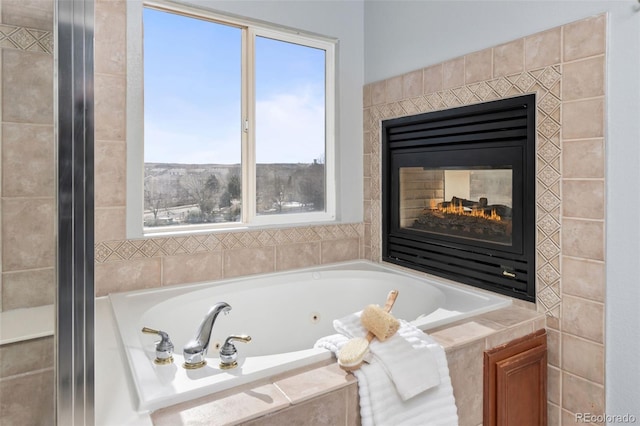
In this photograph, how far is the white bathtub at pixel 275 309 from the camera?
126 centimetres

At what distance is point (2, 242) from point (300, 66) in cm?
228

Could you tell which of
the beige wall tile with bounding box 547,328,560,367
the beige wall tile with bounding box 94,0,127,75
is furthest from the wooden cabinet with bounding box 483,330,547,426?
the beige wall tile with bounding box 94,0,127,75

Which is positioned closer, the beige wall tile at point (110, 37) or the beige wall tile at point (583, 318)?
the beige wall tile at point (583, 318)

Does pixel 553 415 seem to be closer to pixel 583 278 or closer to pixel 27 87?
pixel 583 278

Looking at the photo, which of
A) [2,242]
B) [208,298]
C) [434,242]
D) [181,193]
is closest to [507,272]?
[434,242]

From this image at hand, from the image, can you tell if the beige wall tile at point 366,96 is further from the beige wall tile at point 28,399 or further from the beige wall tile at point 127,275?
the beige wall tile at point 28,399

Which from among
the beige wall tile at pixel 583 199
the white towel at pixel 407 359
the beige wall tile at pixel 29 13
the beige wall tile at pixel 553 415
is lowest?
the beige wall tile at pixel 553 415

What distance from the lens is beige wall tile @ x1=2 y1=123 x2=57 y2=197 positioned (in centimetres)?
71

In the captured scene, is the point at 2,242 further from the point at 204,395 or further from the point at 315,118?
the point at 315,118

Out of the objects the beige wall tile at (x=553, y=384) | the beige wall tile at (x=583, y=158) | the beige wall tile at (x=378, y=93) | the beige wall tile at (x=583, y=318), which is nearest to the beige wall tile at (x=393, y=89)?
the beige wall tile at (x=378, y=93)

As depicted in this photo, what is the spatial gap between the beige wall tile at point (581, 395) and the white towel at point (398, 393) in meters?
0.75

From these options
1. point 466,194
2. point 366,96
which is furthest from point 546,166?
point 366,96

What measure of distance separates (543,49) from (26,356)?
2116 mm

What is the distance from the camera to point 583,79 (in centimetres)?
165
